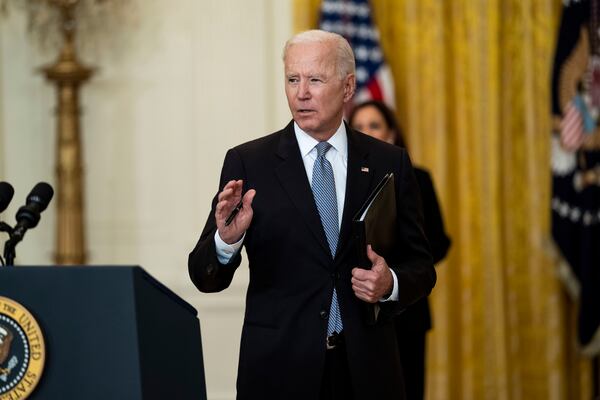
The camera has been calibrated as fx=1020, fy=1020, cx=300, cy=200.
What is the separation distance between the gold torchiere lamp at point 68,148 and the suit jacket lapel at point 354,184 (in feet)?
10.9

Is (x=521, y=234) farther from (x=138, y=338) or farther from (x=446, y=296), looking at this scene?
(x=138, y=338)

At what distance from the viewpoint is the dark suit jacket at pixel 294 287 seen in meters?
2.85

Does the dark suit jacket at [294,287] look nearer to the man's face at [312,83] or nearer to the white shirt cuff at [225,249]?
the white shirt cuff at [225,249]

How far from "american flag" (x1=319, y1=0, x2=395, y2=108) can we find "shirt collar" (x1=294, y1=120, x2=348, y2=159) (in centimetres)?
310

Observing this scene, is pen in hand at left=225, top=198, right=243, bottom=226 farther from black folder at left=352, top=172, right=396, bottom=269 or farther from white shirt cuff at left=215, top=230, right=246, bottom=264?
black folder at left=352, top=172, right=396, bottom=269

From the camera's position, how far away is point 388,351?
9.78ft

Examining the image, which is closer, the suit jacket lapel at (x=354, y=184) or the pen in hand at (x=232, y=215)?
the pen in hand at (x=232, y=215)

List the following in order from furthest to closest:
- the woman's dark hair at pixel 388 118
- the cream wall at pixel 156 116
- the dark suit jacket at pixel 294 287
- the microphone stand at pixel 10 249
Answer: the cream wall at pixel 156 116 < the woman's dark hair at pixel 388 118 < the dark suit jacket at pixel 294 287 < the microphone stand at pixel 10 249

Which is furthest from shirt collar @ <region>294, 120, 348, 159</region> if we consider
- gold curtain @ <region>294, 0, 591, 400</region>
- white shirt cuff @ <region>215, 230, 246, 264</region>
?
gold curtain @ <region>294, 0, 591, 400</region>

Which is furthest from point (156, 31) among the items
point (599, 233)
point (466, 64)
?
point (599, 233)

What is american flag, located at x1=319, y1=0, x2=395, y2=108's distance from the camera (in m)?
6.12

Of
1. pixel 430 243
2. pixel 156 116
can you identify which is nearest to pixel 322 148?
pixel 430 243

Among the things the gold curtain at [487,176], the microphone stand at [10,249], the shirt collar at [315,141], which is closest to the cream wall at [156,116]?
the gold curtain at [487,176]

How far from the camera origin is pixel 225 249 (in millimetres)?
2803
